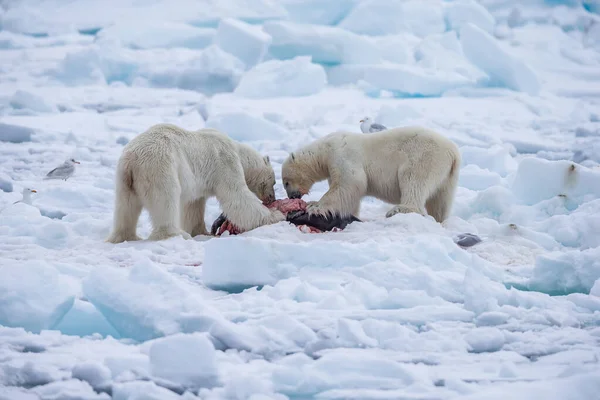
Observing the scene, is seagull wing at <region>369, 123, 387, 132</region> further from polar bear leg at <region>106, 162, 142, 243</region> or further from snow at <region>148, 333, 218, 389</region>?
snow at <region>148, 333, 218, 389</region>

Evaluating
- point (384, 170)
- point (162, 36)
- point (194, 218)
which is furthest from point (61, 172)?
point (162, 36)

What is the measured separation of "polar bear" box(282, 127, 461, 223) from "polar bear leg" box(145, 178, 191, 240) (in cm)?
91

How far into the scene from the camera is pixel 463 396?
2.17 m

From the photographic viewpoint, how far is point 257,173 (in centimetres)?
500

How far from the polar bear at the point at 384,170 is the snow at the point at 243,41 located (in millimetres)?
8753

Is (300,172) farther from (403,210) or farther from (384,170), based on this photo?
(403,210)

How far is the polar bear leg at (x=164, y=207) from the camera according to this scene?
428cm

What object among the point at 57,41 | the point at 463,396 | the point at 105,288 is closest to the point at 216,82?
the point at 57,41

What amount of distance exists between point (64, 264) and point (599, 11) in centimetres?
1936

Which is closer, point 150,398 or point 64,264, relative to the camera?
point 150,398

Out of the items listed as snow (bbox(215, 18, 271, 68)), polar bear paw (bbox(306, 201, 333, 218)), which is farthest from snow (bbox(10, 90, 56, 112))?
polar bear paw (bbox(306, 201, 333, 218))

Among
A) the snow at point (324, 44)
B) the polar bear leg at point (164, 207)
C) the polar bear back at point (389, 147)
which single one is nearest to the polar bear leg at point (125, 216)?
the polar bear leg at point (164, 207)

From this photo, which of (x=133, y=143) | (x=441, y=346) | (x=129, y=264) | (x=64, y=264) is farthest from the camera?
(x=133, y=143)

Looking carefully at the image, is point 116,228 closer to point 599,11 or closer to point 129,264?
point 129,264
